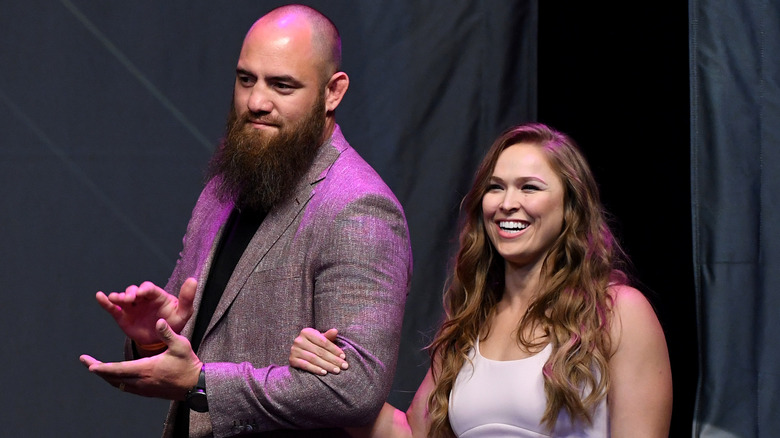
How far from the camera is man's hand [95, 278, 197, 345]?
2.20 m

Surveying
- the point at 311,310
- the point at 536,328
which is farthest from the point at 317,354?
the point at 536,328

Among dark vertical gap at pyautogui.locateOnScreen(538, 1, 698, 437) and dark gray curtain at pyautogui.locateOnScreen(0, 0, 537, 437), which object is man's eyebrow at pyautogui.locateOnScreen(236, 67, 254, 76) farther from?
dark vertical gap at pyautogui.locateOnScreen(538, 1, 698, 437)

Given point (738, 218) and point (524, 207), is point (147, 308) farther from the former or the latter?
point (738, 218)

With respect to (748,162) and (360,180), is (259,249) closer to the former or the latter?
(360,180)

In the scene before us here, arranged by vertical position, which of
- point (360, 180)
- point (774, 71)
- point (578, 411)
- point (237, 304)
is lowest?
point (578, 411)

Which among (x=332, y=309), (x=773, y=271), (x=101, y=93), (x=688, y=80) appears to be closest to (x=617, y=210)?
(x=688, y=80)

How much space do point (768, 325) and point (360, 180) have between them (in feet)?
3.79

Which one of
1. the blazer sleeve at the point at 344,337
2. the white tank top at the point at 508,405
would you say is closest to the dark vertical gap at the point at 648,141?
the white tank top at the point at 508,405

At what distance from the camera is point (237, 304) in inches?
90.4

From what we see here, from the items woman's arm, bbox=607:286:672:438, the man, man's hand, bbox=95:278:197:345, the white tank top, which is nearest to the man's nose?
the man

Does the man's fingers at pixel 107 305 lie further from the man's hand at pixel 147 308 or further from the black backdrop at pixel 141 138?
the black backdrop at pixel 141 138

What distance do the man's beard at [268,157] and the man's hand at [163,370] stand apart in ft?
1.54

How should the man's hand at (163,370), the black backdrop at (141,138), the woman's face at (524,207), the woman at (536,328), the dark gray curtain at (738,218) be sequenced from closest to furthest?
1. the man's hand at (163,370)
2. the woman at (536,328)
3. the woman's face at (524,207)
4. the dark gray curtain at (738,218)
5. the black backdrop at (141,138)

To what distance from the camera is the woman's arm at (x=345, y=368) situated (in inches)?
83.3
